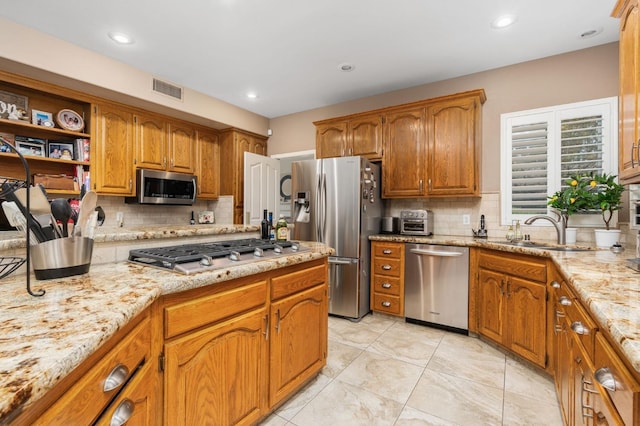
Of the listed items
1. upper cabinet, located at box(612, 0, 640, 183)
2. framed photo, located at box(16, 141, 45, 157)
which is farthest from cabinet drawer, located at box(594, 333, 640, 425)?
framed photo, located at box(16, 141, 45, 157)

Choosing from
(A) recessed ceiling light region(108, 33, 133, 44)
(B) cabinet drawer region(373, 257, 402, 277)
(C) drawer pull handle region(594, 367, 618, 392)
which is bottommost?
(B) cabinet drawer region(373, 257, 402, 277)

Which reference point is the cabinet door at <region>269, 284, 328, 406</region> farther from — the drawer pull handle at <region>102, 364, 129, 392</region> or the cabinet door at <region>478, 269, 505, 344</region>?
the cabinet door at <region>478, 269, 505, 344</region>

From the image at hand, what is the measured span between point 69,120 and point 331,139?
2883mm

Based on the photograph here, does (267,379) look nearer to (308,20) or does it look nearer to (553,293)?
(553,293)

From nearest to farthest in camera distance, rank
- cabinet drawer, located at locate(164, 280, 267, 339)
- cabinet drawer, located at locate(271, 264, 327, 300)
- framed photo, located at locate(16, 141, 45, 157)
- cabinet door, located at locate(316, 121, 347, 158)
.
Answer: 1. cabinet drawer, located at locate(164, 280, 267, 339)
2. cabinet drawer, located at locate(271, 264, 327, 300)
3. framed photo, located at locate(16, 141, 45, 157)
4. cabinet door, located at locate(316, 121, 347, 158)

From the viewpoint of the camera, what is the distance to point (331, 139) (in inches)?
153

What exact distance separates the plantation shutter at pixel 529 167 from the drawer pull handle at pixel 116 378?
3419mm

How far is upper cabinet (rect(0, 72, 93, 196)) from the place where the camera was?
2879mm

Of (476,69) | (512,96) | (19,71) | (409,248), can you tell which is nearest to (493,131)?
(512,96)

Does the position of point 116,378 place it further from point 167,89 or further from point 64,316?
point 167,89

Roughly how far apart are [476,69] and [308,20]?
1.93 m

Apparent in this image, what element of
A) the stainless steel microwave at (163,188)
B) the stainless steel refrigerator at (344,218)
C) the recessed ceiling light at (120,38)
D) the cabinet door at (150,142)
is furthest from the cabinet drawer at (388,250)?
the recessed ceiling light at (120,38)

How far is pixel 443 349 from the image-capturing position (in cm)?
256

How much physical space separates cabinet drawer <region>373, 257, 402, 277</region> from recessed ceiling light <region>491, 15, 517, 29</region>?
224 cm
